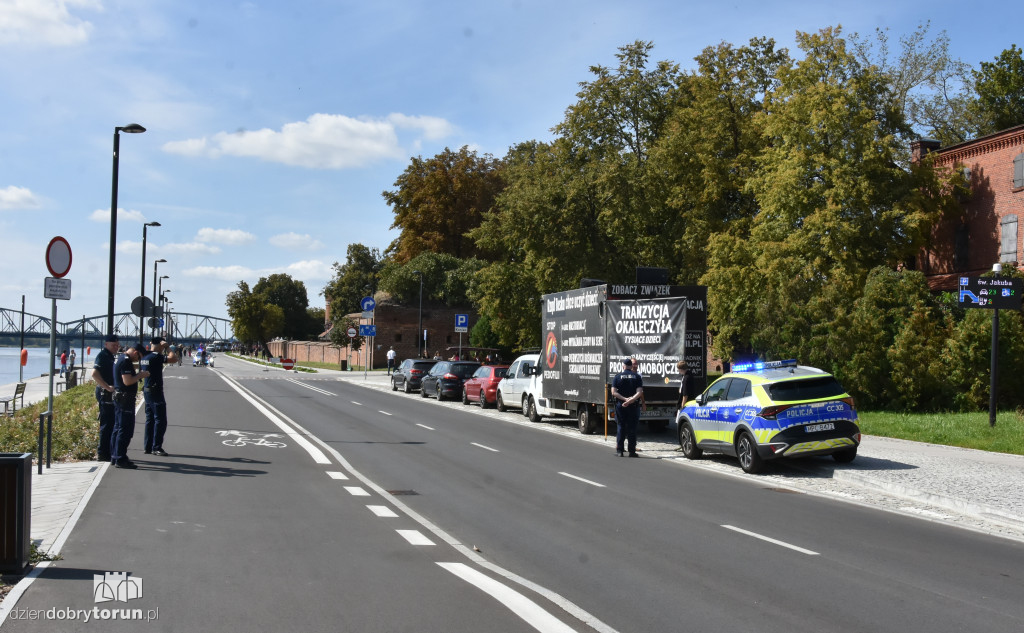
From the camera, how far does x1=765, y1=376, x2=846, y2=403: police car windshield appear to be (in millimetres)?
14586

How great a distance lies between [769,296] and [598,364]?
10638 millimetres

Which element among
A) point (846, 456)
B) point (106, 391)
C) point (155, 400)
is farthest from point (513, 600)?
point (846, 456)

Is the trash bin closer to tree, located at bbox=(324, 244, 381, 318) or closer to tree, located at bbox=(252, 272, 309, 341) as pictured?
tree, located at bbox=(324, 244, 381, 318)

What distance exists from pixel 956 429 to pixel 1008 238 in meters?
16.5

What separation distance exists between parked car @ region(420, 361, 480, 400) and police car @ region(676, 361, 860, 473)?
2139 centimetres

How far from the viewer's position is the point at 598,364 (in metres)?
21.1

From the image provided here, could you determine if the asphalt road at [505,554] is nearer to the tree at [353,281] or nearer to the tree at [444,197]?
the tree at [444,197]

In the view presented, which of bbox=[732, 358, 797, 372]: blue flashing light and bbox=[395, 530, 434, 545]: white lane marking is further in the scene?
bbox=[732, 358, 797, 372]: blue flashing light

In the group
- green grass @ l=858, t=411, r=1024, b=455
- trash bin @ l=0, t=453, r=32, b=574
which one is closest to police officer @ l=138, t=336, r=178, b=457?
trash bin @ l=0, t=453, r=32, b=574

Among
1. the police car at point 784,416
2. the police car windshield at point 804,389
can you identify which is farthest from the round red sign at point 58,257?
the police car windshield at point 804,389

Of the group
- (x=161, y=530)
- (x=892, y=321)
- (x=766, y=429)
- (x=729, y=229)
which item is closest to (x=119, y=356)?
(x=161, y=530)

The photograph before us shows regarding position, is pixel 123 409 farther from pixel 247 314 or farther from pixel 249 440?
pixel 247 314

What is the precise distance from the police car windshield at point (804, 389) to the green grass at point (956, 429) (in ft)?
16.7

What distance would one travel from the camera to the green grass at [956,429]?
1808cm
